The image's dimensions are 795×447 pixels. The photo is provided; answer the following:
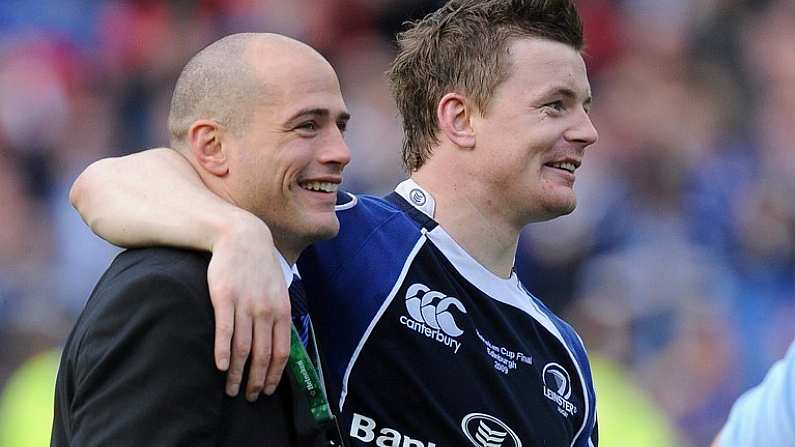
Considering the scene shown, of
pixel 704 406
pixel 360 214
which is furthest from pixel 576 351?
pixel 704 406

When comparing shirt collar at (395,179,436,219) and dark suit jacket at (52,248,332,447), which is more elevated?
shirt collar at (395,179,436,219)

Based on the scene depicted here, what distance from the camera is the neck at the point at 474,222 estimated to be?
365 cm

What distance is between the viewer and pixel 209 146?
2928 millimetres

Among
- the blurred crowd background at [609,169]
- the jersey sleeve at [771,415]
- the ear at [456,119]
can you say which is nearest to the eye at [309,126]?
the ear at [456,119]

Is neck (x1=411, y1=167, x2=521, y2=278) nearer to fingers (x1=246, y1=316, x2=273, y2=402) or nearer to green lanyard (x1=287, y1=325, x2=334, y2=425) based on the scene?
green lanyard (x1=287, y1=325, x2=334, y2=425)

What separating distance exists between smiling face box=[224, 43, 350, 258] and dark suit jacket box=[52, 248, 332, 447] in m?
0.36

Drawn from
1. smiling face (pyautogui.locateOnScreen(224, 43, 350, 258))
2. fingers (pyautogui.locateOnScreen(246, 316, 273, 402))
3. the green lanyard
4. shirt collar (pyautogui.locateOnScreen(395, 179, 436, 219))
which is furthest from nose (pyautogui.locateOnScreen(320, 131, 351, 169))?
shirt collar (pyautogui.locateOnScreen(395, 179, 436, 219))

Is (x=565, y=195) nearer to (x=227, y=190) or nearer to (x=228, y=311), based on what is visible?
(x=227, y=190)

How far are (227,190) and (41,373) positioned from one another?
4205mm

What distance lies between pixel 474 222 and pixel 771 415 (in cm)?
163

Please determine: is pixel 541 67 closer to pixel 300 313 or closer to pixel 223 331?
pixel 300 313

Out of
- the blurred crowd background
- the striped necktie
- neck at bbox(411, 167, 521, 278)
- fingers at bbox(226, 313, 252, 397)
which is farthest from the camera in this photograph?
the blurred crowd background

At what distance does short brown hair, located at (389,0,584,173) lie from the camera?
3.79 m

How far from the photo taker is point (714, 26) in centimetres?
824
